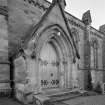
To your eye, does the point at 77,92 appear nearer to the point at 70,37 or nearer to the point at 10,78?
the point at 70,37

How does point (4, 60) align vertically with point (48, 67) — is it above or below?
above

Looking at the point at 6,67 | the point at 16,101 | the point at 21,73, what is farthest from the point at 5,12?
the point at 16,101

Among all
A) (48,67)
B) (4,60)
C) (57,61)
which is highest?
(4,60)

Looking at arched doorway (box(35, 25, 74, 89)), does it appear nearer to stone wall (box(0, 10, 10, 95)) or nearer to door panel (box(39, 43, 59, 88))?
door panel (box(39, 43, 59, 88))

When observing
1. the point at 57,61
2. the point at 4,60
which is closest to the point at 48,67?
the point at 57,61

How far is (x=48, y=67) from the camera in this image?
825 centimetres

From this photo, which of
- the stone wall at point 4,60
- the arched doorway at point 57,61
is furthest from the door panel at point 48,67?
the stone wall at point 4,60

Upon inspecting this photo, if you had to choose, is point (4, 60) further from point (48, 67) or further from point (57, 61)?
point (57, 61)

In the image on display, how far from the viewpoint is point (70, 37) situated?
8.64 m

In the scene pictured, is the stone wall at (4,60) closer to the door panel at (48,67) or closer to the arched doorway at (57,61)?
the door panel at (48,67)

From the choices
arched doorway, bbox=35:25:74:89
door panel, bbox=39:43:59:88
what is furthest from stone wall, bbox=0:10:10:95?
arched doorway, bbox=35:25:74:89

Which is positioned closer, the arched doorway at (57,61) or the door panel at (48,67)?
the door panel at (48,67)

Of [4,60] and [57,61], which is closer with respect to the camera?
[4,60]

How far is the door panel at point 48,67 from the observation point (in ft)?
25.9
